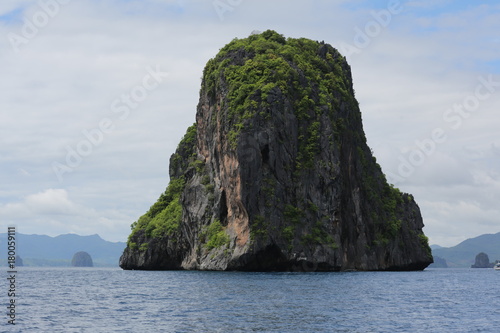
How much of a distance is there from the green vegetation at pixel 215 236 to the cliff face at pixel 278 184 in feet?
0.69

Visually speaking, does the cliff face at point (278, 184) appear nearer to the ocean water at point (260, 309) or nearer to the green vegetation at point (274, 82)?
the green vegetation at point (274, 82)

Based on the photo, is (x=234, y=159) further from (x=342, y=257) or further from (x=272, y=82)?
(x=342, y=257)

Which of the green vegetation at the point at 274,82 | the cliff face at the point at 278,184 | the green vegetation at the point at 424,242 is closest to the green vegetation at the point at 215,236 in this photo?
the cliff face at the point at 278,184

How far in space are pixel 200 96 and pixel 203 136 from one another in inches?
307

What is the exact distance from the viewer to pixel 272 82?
99.3 m

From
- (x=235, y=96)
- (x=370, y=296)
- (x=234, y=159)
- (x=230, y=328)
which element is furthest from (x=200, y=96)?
(x=230, y=328)

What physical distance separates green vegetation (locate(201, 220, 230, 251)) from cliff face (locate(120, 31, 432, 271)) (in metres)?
0.21

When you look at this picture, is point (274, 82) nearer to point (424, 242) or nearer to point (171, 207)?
point (171, 207)

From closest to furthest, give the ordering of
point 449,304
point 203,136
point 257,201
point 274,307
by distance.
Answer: point 274,307, point 449,304, point 257,201, point 203,136

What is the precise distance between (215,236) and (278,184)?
12.1 meters

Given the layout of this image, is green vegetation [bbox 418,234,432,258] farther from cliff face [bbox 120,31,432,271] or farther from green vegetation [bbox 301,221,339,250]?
green vegetation [bbox 301,221,339,250]

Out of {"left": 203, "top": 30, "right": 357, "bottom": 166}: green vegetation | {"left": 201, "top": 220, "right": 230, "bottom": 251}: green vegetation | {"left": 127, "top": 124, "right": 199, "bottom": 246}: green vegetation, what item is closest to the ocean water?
{"left": 201, "top": 220, "right": 230, "bottom": 251}: green vegetation

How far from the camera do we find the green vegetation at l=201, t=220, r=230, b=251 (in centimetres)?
9281

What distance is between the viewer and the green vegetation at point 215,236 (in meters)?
92.8
